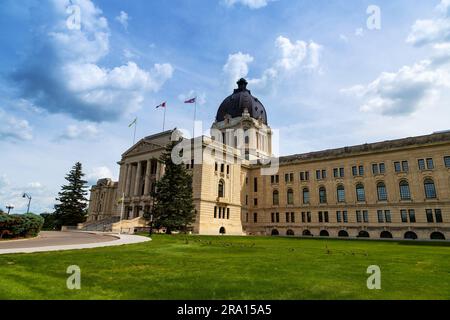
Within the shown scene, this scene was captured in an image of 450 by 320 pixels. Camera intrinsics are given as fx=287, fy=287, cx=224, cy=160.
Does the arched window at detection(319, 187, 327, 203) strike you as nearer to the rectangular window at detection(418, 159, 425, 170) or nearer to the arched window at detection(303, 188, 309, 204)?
the arched window at detection(303, 188, 309, 204)

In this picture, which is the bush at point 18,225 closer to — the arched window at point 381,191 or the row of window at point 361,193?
the row of window at point 361,193

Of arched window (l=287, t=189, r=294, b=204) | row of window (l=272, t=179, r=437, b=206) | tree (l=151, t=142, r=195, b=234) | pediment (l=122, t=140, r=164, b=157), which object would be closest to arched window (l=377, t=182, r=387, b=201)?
row of window (l=272, t=179, r=437, b=206)

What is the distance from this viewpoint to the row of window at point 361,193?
45.6m

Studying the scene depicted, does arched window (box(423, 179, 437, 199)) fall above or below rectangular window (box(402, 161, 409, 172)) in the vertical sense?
below

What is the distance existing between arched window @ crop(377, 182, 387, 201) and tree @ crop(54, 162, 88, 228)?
6440cm

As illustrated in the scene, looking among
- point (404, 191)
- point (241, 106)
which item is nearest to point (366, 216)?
point (404, 191)

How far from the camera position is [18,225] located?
25094 millimetres

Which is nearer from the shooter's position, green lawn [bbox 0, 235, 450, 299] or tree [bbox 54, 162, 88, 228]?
green lawn [bbox 0, 235, 450, 299]

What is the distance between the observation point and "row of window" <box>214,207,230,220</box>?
54.2 metres

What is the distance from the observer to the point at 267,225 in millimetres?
61812

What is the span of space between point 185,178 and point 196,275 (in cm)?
3469

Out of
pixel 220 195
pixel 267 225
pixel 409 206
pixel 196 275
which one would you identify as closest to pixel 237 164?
pixel 220 195

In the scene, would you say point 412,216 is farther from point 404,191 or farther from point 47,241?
point 47,241

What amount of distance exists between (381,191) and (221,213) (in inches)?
1141
